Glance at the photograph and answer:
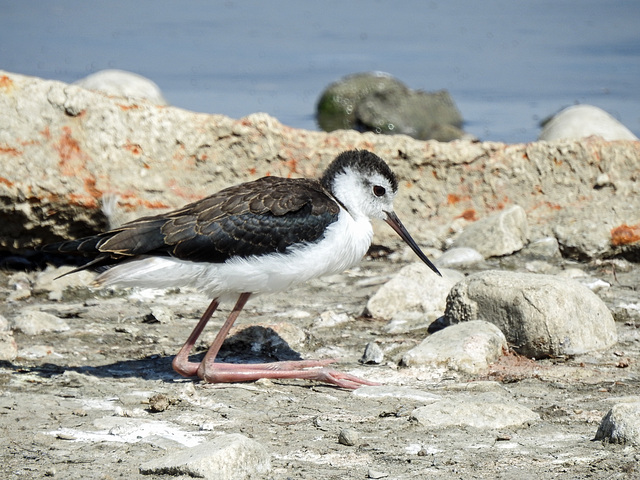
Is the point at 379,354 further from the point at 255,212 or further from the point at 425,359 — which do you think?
the point at 255,212

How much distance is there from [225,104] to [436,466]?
1258cm

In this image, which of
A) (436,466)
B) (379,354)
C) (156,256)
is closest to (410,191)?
(379,354)

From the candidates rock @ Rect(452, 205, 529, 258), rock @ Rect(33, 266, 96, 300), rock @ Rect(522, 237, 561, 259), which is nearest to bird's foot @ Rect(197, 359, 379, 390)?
rock @ Rect(33, 266, 96, 300)

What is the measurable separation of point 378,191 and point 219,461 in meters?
2.74

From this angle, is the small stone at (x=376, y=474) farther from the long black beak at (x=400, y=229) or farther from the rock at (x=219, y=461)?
the long black beak at (x=400, y=229)

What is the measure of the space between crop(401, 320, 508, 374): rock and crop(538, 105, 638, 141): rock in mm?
6697

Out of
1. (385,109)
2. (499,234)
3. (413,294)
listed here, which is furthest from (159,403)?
(385,109)

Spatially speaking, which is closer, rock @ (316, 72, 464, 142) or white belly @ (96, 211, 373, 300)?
white belly @ (96, 211, 373, 300)

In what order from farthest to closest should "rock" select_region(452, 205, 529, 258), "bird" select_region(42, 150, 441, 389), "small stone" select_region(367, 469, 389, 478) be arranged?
"rock" select_region(452, 205, 529, 258) < "bird" select_region(42, 150, 441, 389) < "small stone" select_region(367, 469, 389, 478)

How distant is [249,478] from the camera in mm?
3865

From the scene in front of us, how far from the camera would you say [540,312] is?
5.80 meters

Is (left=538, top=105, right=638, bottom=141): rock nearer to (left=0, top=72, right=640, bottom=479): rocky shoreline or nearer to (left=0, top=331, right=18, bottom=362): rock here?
(left=0, top=72, right=640, bottom=479): rocky shoreline

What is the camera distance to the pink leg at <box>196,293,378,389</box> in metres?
5.43

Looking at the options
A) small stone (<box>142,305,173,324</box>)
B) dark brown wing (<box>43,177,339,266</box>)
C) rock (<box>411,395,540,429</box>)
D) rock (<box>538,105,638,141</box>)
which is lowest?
rock (<box>411,395,540,429</box>)
